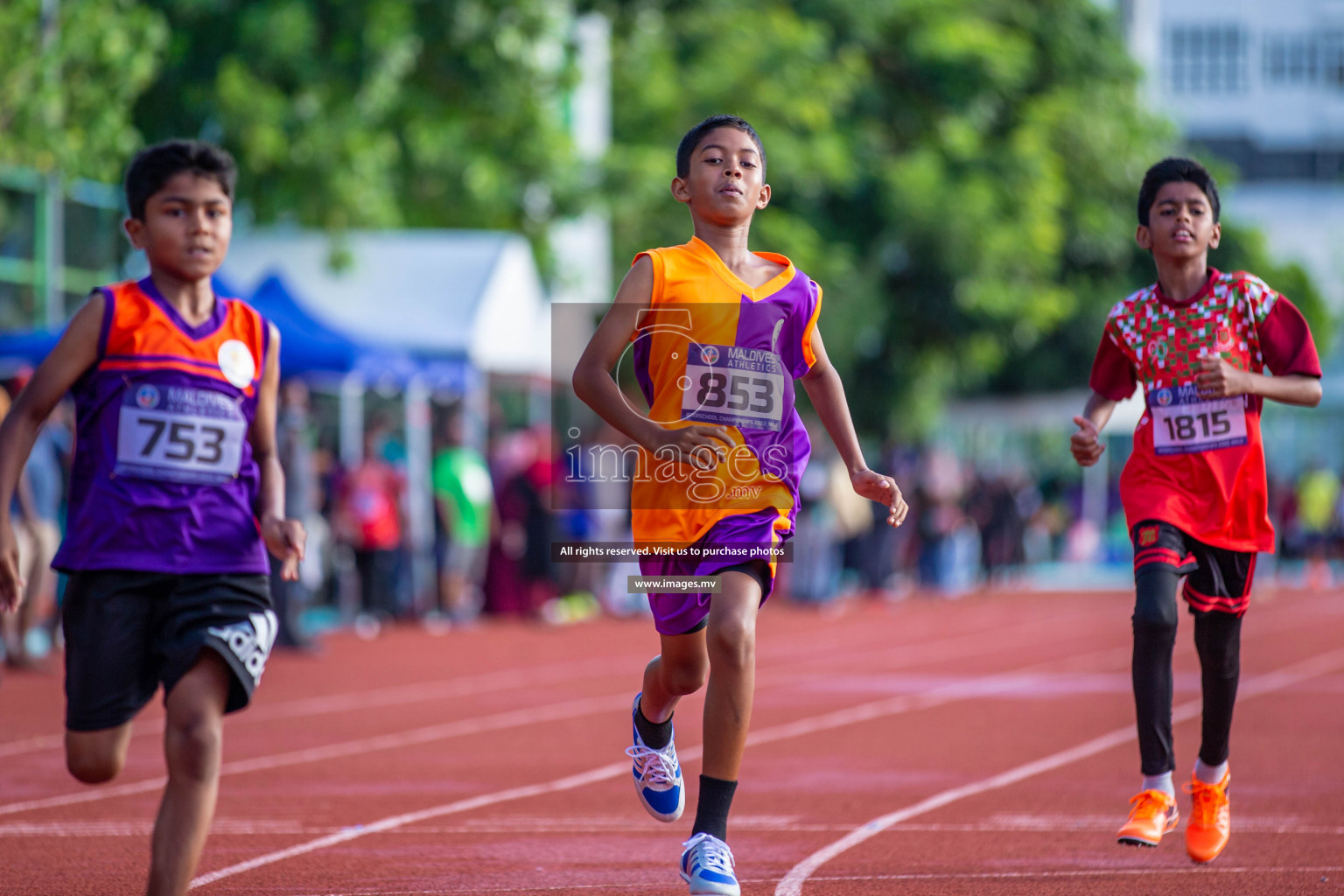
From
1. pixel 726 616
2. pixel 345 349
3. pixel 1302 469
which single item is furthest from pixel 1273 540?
pixel 1302 469

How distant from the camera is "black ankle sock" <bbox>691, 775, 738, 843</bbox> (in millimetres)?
4996

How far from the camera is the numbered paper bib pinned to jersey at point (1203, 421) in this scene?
19.3ft

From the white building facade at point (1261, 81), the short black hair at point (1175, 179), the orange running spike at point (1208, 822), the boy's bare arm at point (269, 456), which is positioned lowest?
the orange running spike at point (1208, 822)

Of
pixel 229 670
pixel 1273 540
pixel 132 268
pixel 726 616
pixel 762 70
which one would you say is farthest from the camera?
pixel 762 70

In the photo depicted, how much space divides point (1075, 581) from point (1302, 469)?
9.62 meters

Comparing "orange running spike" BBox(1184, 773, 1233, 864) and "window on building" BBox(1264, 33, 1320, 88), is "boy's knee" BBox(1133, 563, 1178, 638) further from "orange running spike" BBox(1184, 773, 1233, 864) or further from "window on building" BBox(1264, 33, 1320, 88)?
"window on building" BBox(1264, 33, 1320, 88)

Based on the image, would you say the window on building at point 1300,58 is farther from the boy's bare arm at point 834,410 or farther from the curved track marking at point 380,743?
the boy's bare arm at point 834,410

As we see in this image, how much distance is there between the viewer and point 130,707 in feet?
14.8

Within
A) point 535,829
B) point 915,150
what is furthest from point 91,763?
point 915,150

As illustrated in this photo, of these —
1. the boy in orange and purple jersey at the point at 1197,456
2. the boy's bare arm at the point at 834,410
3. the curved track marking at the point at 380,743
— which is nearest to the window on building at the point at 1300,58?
the curved track marking at the point at 380,743

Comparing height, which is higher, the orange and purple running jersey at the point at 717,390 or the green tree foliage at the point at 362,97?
the green tree foliage at the point at 362,97

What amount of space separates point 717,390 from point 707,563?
0.46m

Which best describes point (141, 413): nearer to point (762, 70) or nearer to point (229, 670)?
point (229, 670)

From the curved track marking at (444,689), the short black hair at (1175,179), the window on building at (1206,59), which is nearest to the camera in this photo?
the short black hair at (1175,179)
